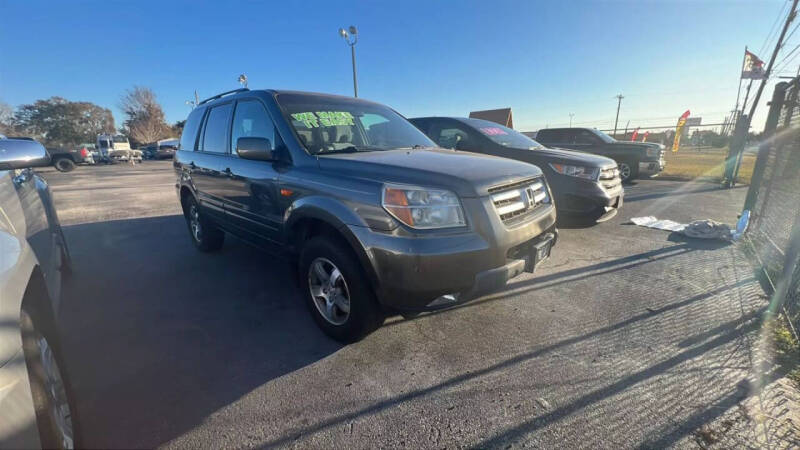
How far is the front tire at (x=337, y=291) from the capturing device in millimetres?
2270

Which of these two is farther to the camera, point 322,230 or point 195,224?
point 195,224

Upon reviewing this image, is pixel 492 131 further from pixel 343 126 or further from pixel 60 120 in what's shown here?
pixel 60 120

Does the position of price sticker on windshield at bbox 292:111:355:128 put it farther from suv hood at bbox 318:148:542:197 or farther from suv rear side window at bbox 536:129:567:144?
suv rear side window at bbox 536:129:567:144

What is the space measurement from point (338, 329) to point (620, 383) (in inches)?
73.7

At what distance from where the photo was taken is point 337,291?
2531 millimetres

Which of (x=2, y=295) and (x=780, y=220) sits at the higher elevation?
(x=2, y=295)

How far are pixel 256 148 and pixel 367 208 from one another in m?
1.12

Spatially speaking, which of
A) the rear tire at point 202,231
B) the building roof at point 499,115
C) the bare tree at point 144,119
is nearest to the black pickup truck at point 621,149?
the rear tire at point 202,231

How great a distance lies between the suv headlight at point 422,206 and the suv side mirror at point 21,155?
7.11 ft

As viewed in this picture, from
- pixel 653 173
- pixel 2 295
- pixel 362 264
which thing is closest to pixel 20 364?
pixel 2 295

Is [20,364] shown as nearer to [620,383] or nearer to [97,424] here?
[97,424]

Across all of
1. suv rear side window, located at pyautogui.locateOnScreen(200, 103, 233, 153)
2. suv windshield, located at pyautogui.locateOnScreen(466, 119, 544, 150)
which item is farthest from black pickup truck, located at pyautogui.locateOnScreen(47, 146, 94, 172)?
suv windshield, located at pyautogui.locateOnScreen(466, 119, 544, 150)

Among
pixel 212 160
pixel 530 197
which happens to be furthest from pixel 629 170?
pixel 212 160

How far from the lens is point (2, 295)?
1121mm
